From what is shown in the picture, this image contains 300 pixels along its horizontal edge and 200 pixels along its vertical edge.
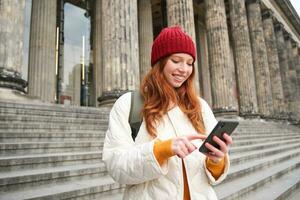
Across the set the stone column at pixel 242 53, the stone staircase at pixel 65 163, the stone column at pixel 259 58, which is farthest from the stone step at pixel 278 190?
the stone column at pixel 259 58

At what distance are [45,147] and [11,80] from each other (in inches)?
117

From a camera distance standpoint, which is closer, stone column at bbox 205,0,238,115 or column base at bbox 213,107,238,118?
column base at bbox 213,107,238,118

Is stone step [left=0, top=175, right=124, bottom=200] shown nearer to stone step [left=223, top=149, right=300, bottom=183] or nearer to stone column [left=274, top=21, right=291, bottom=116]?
stone step [left=223, top=149, right=300, bottom=183]

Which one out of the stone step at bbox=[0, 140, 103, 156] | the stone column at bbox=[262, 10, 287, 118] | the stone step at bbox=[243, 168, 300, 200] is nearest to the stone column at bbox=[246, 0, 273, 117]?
the stone column at bbox=[262, 10, 287, 118]

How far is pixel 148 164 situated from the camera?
118 cm

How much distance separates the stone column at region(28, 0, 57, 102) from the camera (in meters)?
12.2

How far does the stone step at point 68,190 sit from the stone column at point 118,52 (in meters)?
5.26

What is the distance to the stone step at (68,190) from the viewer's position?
9.32ft

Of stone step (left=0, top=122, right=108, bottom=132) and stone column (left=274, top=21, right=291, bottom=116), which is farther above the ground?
stone column (left=274, top=21, right=291, bottom=116)

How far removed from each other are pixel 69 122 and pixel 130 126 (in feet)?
16.4

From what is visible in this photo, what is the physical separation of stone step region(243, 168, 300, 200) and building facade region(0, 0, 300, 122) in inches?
202

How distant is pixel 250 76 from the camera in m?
18.2

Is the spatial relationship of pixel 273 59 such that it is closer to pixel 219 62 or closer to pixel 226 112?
pixel 219 62

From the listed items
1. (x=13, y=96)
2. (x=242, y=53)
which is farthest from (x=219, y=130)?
(x=242, y=53)
